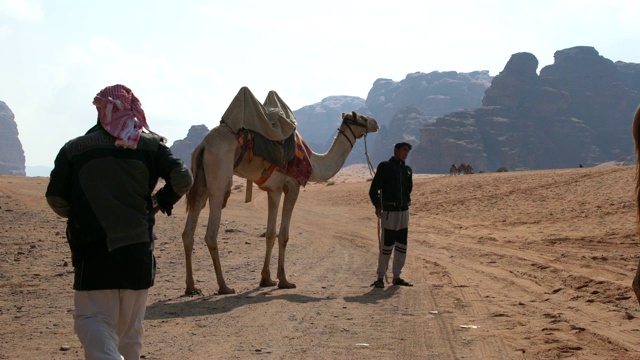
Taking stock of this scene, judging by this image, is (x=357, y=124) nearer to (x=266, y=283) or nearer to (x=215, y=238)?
(x=266, y=283)

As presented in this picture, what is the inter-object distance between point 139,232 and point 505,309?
542 centimetres

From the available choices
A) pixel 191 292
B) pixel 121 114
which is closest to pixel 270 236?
pixel 191 292

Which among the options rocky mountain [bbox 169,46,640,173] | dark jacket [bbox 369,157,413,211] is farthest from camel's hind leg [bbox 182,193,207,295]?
rocky mountain [bbox 169,46,640,173]

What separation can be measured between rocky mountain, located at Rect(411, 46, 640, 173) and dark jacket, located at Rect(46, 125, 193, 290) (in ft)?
444

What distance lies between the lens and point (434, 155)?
144250 millimetres

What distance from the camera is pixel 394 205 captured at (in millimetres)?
11227

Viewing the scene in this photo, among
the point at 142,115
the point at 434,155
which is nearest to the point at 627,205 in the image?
the point at 142,115

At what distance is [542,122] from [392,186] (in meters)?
150

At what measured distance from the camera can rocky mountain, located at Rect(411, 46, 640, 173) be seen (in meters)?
143

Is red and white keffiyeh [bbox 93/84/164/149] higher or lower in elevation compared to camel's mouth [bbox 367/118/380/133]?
lower

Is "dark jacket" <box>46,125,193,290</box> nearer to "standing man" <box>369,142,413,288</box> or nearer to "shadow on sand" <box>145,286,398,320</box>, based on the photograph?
"shadow on sand" <box>145,286,398,320</box>

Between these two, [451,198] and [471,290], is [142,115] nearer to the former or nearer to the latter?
[471,290]

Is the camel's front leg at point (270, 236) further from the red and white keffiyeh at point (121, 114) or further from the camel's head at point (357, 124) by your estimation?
the red and white keffiyeh at point (121, 114)

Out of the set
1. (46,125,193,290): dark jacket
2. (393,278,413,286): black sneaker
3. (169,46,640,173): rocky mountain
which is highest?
(169,46,640,173): rocky mountain
